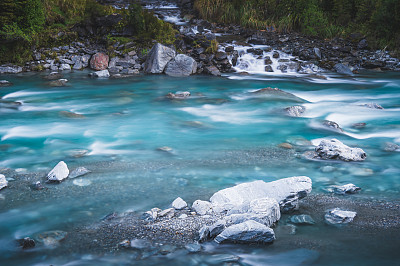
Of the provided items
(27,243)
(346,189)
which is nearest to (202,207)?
(27,243)

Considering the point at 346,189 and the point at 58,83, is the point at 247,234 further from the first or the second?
the point at 58,83

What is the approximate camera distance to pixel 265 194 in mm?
4203

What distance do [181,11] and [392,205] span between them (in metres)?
21.1

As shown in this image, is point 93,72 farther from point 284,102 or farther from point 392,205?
point 392,205

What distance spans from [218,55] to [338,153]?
10199 mm

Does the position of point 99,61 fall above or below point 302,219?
above

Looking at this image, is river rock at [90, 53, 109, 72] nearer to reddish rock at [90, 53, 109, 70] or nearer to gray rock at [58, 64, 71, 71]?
reddish rock at [90, 53, 109, 70]

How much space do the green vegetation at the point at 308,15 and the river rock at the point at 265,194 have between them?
602 inches

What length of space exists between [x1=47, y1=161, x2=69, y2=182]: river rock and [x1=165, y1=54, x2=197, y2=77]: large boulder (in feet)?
30.5

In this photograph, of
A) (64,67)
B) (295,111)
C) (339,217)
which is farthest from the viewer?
(64,67)

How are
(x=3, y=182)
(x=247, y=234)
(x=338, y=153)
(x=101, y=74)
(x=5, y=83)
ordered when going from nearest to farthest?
(x=247, y=234) → (x=3, y=182) → (x=338, y=153) → (x=5, y=83) → (x=101, y=74)

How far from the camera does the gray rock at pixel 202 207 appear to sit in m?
4.07

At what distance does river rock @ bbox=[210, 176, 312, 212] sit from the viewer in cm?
415

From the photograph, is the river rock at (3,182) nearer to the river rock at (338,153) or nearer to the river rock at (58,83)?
the river rock at (338,153)
